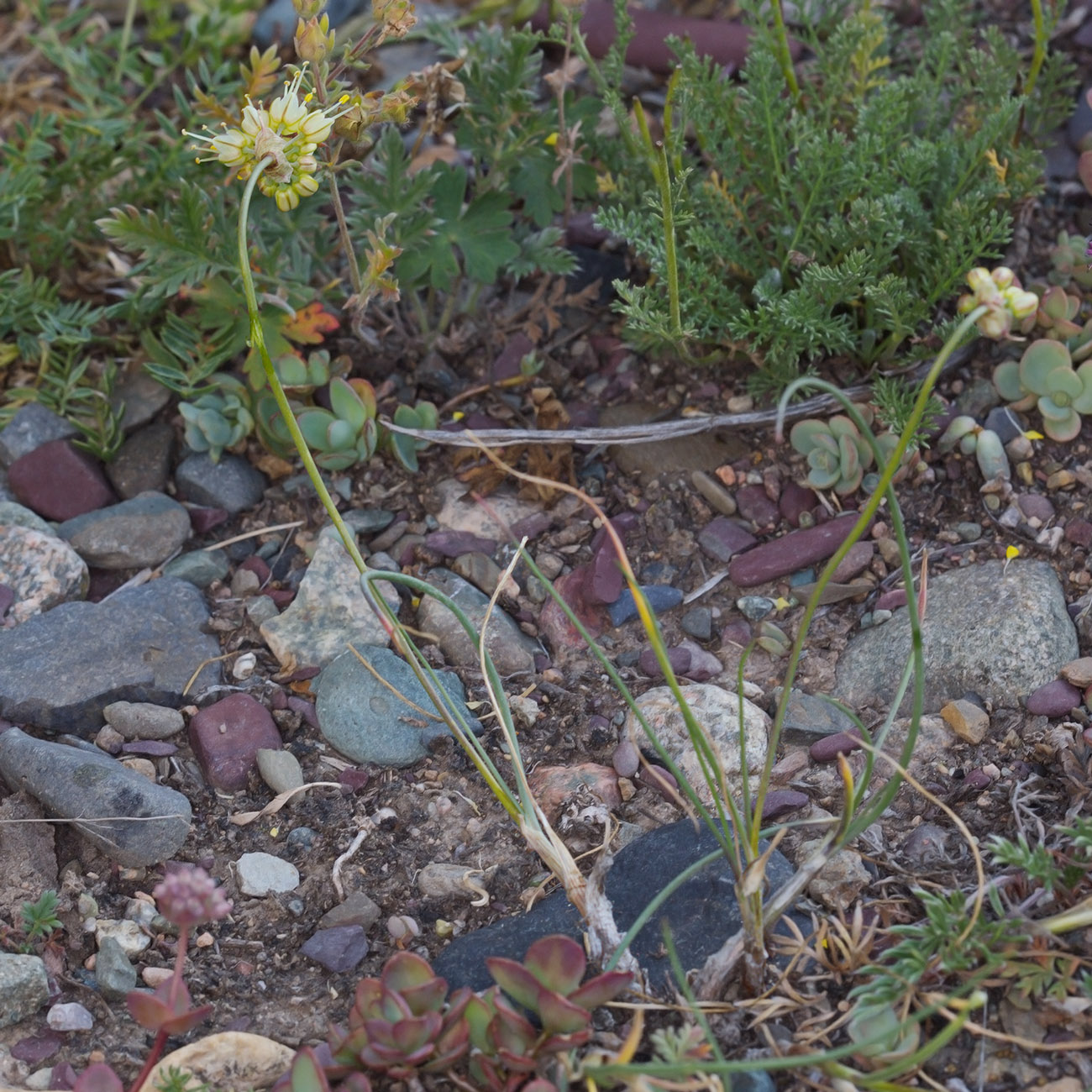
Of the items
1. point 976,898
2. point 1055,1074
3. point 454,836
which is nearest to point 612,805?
point 454,836

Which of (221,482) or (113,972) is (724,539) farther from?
(113,972)

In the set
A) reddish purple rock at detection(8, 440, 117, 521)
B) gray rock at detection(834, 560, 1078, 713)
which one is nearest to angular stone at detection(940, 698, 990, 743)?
gray rock at detection(834, 560, 1078, 713)

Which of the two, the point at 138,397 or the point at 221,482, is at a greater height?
the point at 138,397

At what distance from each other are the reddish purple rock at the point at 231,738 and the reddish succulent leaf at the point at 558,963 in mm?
863

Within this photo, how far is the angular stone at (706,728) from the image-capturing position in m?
2.28

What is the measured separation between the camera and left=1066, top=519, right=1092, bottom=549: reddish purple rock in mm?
2559

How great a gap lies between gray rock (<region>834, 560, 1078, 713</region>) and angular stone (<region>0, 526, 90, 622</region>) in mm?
1759

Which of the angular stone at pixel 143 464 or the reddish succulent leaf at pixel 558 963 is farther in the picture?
the angular stone at pixel 143 464

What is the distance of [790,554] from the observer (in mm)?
2666

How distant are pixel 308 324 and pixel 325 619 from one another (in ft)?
2.47

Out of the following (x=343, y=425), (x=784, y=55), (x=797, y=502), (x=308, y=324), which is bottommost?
(x=797, y=502)

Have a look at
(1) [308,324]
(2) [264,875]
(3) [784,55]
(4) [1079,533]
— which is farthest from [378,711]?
(3) [784,55]

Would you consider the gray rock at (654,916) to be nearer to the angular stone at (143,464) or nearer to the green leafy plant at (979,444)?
the green leafy plant at (979,444)

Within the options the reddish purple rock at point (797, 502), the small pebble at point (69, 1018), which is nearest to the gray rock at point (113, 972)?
the small pebble at point (69, 1018)
